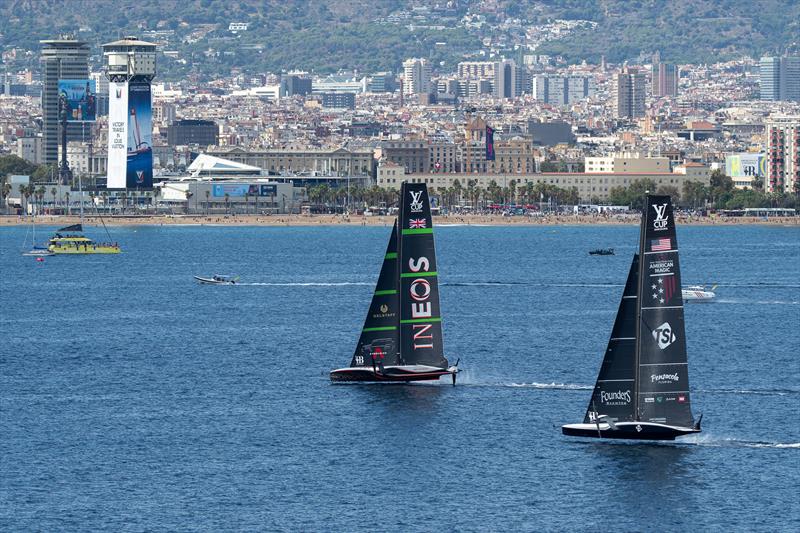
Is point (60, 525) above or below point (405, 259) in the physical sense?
below

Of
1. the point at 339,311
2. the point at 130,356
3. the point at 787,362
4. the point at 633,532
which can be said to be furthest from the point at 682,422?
the point at 339,311

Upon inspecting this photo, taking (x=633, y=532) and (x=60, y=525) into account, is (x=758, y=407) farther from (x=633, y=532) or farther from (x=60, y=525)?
(x=60, y=525)

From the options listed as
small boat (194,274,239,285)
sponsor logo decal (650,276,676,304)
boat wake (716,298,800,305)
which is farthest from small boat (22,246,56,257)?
sponsor logo decal (650,276,676,304)

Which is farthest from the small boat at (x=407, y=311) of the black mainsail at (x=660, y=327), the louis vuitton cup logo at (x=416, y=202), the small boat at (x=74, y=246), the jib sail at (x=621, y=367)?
the small boat at (x=74, y=246)

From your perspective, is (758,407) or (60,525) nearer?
(60,525)

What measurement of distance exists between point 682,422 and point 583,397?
858 centimetres

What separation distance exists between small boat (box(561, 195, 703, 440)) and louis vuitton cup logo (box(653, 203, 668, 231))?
0.02 m

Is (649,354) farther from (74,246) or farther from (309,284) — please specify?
(74,246)

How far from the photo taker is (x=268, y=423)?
46.7m

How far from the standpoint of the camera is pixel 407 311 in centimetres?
4925

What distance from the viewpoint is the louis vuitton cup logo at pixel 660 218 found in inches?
1529

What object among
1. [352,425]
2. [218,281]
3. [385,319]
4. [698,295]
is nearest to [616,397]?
[352,425]

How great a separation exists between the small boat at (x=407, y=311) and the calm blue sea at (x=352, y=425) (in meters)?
0.63

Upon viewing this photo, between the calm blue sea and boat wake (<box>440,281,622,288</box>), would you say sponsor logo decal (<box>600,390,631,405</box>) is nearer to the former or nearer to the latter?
the calm blue sea
